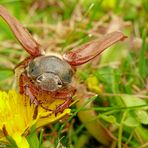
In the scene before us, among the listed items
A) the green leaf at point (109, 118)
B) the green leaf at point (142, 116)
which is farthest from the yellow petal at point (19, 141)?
the green leaf at point (142, 116)

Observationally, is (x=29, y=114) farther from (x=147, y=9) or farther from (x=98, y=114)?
(x=147, y=9)

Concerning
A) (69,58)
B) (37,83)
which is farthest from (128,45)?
(37,83)

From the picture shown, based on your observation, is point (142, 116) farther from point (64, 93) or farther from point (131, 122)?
point (64, 93)

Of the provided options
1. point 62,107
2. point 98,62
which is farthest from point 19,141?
point 98,62

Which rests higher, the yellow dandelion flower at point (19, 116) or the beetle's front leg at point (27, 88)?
the beetle's front leg at point (27, 88)

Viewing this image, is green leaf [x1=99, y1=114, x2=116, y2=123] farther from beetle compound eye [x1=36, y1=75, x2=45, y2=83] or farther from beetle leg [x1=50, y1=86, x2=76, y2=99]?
beetle compound eye [x1=36, y1=75, x2=45, y2=83]

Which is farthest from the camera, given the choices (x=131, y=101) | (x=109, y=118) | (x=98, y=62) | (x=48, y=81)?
(x=98, y=62)

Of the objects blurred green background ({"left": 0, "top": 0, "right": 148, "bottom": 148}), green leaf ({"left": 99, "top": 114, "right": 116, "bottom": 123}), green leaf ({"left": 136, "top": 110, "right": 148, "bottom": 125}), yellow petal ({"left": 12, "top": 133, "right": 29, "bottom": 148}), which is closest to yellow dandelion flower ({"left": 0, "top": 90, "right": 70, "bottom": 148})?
yellow petal ({"left": 12, "top": 133, "right": 29, "bottom": 148})

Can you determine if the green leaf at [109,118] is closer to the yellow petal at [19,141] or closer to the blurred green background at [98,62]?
the blurred green background at [98,62]
